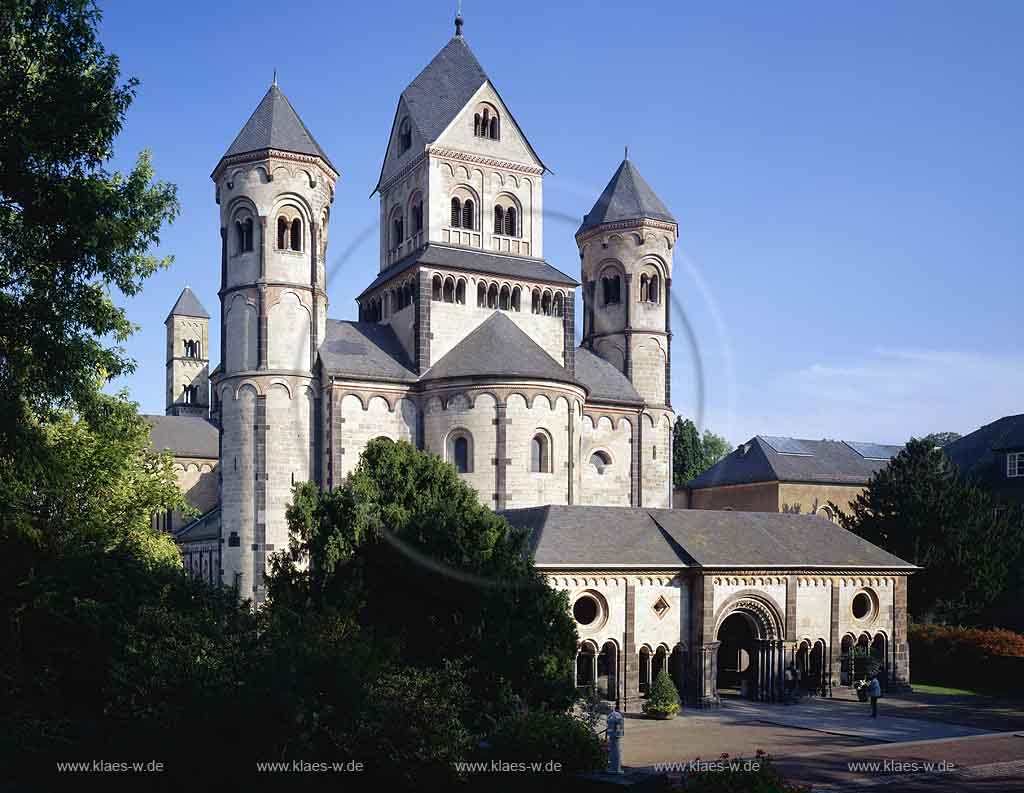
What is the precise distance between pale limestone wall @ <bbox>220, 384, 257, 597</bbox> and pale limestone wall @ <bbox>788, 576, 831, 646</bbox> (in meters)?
25.2

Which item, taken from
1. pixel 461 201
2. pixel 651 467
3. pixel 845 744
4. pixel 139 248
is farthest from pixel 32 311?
pixel 651 467

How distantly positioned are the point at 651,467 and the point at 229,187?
27840 millimetres

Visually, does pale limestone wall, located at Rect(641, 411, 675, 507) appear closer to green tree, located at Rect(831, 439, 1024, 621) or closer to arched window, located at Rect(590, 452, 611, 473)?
arched window, located at Rect(590, 452, 611, 473)

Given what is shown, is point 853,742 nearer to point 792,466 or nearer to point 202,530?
point 202,530

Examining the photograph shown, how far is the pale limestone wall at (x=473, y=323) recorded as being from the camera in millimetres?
52562

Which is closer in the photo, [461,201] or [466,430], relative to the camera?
[466,430]

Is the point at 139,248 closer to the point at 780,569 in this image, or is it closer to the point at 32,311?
the point at 32,311

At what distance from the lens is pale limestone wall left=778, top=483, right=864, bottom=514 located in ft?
234

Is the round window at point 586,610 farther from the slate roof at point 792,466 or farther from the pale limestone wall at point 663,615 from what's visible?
the slate roof at point 792,466

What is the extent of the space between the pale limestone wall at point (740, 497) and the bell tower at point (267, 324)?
35.7 m

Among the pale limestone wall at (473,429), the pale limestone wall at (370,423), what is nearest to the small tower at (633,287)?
the pale limestone wall at (473,429)

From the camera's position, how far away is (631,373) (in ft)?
196

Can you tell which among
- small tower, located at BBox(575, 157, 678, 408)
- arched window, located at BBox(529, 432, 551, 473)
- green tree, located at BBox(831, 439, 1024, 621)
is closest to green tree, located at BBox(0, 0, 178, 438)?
arched window, located at BBox(529, 432, 551, 473)

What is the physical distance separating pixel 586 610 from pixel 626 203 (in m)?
30.7
